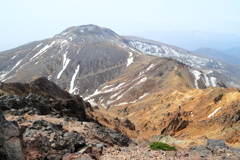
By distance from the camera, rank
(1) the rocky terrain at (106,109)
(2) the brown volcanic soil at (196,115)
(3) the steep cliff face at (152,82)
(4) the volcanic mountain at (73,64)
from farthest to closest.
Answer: (4) the volcanic mountain at (73,64) → (3) the steep cliff face at (152,82) → (2) the brown volcanic soil at (196,115) → (1) the rocky terrain at (106,109)

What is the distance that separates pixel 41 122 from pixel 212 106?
3553 centimetres

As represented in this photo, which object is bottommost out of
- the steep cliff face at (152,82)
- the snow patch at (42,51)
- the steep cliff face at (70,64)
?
the steep cliff face at (152,82)

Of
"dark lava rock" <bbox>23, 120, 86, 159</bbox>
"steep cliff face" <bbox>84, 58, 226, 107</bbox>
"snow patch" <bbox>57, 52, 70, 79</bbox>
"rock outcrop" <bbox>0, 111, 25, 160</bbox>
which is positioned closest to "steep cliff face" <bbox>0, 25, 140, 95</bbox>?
"snow patch" <bbox>57, 52, 70, 79</bbox>

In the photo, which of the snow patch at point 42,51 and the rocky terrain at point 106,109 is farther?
the snow patch at point 42,51

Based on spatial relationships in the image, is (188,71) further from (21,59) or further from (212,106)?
(21,59)

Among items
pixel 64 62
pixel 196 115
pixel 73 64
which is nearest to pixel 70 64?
pixel 73 64

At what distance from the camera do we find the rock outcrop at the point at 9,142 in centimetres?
634

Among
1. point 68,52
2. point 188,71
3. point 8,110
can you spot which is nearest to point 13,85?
point 8,110

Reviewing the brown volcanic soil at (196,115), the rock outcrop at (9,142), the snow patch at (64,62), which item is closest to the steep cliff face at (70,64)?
the snow patch at (64,62)

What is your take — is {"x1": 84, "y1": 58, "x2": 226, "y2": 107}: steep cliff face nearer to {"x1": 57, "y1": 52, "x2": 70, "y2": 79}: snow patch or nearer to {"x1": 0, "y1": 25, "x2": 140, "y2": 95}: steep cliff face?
{"x1": 0, "y1": 25, "x2": 140, "y2": 95}: steep cliff face

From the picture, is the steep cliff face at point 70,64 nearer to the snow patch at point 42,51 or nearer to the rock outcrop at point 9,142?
the snow patch at point 42,51

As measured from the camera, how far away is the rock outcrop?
634 cm

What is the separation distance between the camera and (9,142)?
21.5ft

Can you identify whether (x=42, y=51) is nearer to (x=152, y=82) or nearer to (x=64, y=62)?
(x=64, y=62)
